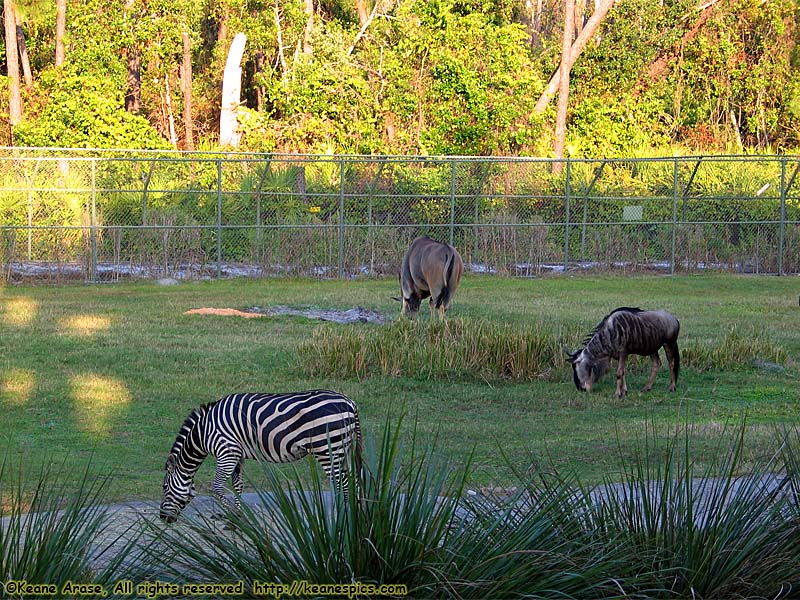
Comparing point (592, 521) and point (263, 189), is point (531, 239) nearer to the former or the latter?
point (263, 189)

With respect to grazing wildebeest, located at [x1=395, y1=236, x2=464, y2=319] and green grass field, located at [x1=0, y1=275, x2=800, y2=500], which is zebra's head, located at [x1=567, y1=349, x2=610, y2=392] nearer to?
green grass field, located at [x1=0, y1=275, x2=800, y2=500]

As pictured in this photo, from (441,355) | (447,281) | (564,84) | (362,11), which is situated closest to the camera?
(441,355)

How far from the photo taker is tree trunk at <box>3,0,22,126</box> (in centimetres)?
3550

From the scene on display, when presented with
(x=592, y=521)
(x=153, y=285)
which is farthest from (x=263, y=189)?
(x=592, y=521)

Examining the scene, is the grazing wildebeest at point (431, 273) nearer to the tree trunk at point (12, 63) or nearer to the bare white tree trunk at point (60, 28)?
the tree trunk at point (12, 63)

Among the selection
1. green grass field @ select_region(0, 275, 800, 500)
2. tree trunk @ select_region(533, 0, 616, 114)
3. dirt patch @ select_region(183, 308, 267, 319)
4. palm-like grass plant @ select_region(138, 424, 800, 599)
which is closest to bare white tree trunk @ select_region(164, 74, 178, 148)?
tree trunk @ select_region(533, 0, 616, 114)

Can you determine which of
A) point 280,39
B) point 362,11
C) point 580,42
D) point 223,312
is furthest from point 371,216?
point 362,11

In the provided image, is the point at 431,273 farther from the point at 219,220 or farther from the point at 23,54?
the point at 23,54

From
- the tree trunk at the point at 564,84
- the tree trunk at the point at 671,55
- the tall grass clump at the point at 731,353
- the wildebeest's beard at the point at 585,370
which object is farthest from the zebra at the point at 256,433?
the tree trunk at the point at 671,55

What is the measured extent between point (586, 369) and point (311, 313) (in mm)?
7561

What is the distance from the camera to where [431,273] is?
17.8m

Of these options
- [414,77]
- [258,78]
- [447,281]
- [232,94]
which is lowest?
[447,281]

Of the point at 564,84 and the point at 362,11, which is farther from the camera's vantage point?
the point at 362,11

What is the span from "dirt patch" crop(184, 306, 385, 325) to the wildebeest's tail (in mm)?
1056
